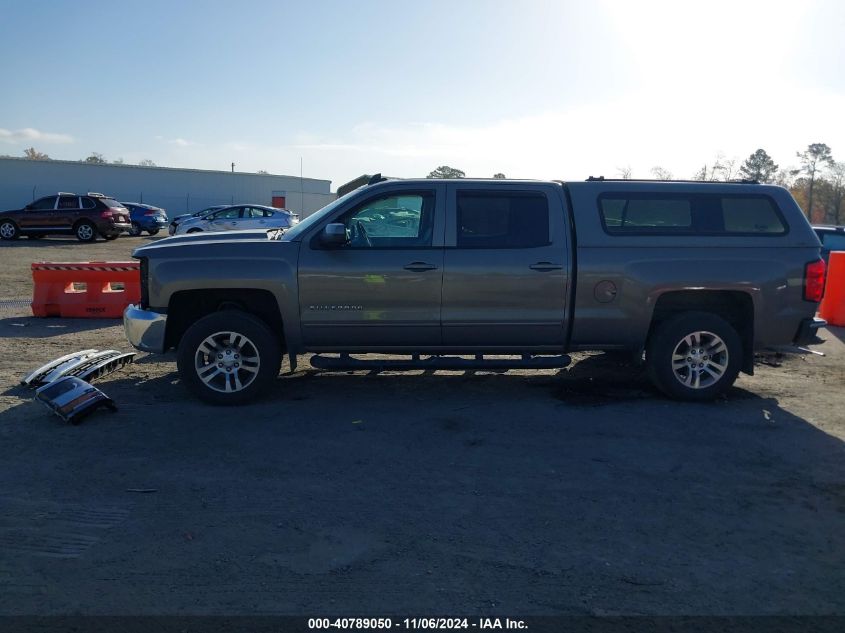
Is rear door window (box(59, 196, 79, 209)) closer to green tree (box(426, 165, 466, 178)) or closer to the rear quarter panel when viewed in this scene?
green tree (box(426, 165, 466, 178))

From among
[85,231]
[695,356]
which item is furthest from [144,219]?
[695,356]

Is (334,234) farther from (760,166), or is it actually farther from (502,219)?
(760,166)

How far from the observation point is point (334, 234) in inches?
253

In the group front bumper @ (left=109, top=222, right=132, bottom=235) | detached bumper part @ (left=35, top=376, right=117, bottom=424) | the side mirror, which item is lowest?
detached bumper part @ (left=35, top=376, right=117, bottom=424)

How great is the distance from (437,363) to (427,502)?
7.23 feet

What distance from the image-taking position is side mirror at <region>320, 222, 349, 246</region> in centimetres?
644

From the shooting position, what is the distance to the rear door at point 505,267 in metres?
6.71

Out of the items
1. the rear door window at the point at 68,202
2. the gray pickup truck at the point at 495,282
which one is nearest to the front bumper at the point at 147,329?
the gray pickup truck at the point at 495,282

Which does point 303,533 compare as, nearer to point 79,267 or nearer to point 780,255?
point 780,255

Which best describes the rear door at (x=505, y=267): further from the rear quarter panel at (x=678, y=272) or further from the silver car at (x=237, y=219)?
the silver car at (x=237, y=219)

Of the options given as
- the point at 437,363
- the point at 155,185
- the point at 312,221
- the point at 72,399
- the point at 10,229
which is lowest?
the point at 72,399

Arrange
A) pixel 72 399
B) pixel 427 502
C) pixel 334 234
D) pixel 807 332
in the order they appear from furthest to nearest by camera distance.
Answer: pixel 807 332
pixel 334 234
pixel 72 399
pixel 427 502

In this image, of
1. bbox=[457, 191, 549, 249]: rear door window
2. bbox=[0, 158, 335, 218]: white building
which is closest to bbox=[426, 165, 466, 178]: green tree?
bbox=[457, 191, 549, 249]: rear door window

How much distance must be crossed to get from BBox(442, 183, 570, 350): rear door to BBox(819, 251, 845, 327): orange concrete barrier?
6793mm
